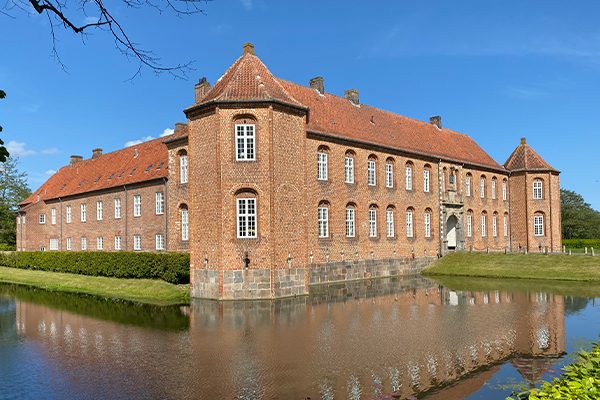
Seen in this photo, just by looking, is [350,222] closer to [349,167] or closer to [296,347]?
[349,167]

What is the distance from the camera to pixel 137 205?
33.8 meters

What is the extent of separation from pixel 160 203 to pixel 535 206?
28.6 meters

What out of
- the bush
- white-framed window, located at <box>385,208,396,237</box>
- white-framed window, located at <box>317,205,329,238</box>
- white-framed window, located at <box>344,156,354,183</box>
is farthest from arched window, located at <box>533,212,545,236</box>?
white-framed window, located at <box>317,205,329,238</box>

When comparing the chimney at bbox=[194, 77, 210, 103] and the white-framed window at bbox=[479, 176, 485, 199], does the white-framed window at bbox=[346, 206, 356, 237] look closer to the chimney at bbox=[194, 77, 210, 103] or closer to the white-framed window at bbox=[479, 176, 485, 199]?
the chimney at bbox=[194, 77, 210, 103]

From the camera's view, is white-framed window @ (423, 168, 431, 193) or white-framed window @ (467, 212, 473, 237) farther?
white-framed window @ (467, 212, 473, 237)

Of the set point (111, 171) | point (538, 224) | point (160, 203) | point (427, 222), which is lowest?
point (538, 224)

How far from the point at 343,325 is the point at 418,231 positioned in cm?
1918

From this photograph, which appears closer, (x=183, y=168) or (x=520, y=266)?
(x=183, y=168)

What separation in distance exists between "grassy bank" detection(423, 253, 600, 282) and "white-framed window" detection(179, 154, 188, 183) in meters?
15.9

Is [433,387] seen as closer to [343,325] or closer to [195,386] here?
[195,386]

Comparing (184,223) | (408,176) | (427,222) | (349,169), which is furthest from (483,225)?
(184,223)

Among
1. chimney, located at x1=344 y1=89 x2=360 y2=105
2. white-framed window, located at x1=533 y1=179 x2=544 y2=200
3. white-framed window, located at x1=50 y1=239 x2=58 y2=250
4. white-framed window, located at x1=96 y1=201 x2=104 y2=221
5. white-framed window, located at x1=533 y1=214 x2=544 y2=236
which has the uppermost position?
chimney, located at x1=344 y1=89 x2=360 y2=105

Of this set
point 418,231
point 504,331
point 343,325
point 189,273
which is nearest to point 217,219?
point 189,273

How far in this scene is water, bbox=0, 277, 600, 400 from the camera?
8.97m
